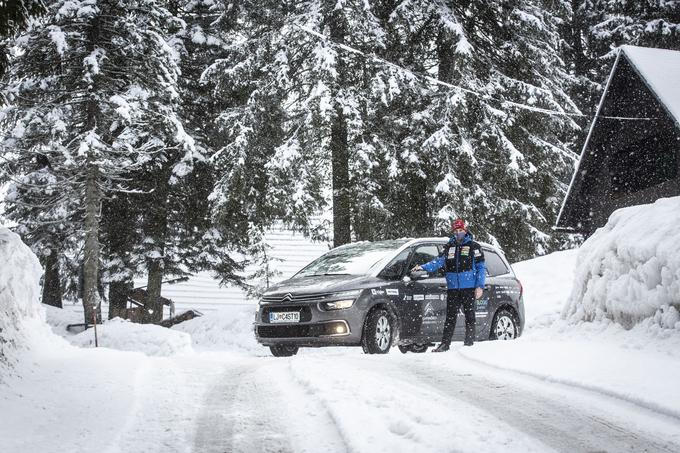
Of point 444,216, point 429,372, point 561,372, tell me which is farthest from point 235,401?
point 444,216

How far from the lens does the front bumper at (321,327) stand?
8648 mm

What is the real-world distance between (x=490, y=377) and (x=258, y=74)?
50.2 ft

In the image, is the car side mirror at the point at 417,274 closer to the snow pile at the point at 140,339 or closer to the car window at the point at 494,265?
the car window at the point at 494,265

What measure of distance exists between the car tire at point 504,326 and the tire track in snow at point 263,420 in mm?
5259

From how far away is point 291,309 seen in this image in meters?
9.07

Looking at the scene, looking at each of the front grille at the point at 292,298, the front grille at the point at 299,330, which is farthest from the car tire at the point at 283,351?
the front grille at the point at 292,298

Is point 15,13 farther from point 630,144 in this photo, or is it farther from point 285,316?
point 630,144

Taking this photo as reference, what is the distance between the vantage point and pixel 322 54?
16.8m

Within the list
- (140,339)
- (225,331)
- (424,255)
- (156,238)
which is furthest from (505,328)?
(156,238)

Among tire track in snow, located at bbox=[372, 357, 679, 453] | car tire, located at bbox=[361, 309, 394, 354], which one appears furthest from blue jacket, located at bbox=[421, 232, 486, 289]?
tire track in snow, located at bbox=[372, 357, 679, 453]

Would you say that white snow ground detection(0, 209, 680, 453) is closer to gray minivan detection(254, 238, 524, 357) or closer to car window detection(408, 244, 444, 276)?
gray minivan detection(254, 238, 524, 357)

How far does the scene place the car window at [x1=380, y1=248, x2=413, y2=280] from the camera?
9.34 m

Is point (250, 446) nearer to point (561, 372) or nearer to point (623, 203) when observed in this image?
point (561, 372)

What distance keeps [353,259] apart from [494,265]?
267cm
